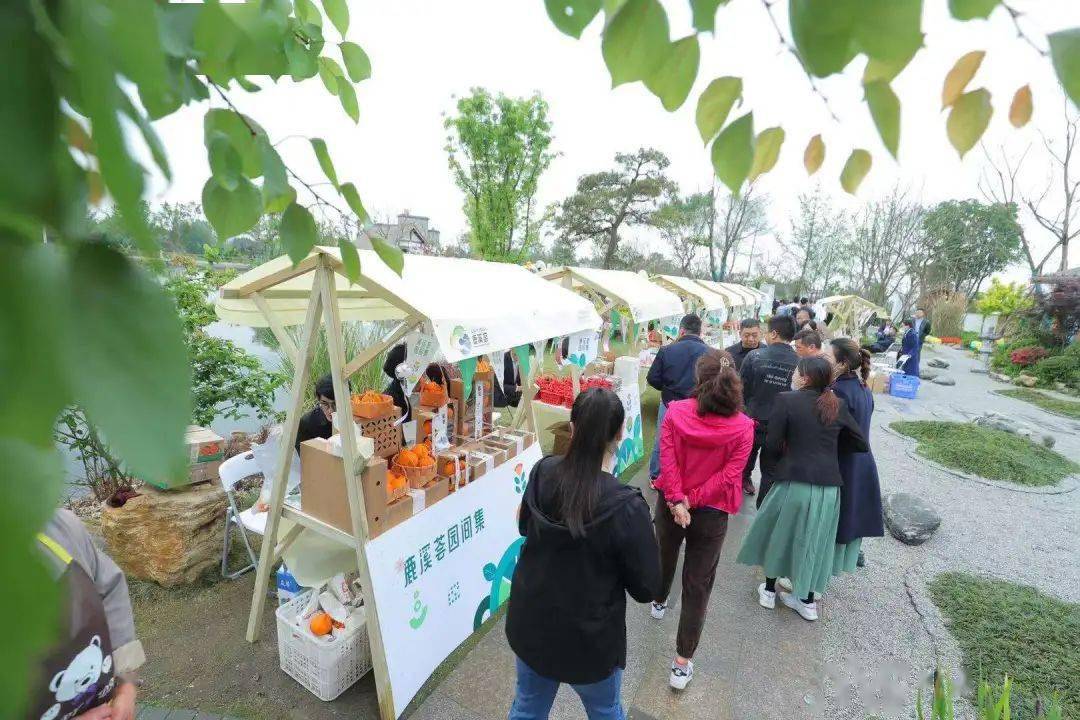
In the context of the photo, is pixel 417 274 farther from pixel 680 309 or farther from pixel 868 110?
pixel 680 309

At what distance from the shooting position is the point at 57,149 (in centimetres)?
30

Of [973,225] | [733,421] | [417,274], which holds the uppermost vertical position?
[973,225]

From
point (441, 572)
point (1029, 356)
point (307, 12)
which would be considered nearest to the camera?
point (307, 12)

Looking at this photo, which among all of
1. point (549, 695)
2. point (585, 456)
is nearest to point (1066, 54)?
point (585, 456)

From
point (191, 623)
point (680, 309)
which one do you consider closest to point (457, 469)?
point (191, 623)

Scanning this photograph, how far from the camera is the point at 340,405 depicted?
2377mm

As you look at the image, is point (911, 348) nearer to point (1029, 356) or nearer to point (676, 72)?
point (1029, 356)

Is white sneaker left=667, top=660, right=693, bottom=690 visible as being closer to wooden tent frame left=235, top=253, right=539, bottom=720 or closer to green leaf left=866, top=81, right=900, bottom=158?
wooden tent frame left=235, top=253, right=539, bottom=720

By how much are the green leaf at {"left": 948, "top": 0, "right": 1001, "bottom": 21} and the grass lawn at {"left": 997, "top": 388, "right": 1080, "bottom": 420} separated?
524 inches

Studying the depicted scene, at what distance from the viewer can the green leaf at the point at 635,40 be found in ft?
2.23

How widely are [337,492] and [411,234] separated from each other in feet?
38.3

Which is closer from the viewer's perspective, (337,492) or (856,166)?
(856,166)

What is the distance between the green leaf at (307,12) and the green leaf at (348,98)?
17 centimetres

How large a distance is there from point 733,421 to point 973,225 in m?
34.4
